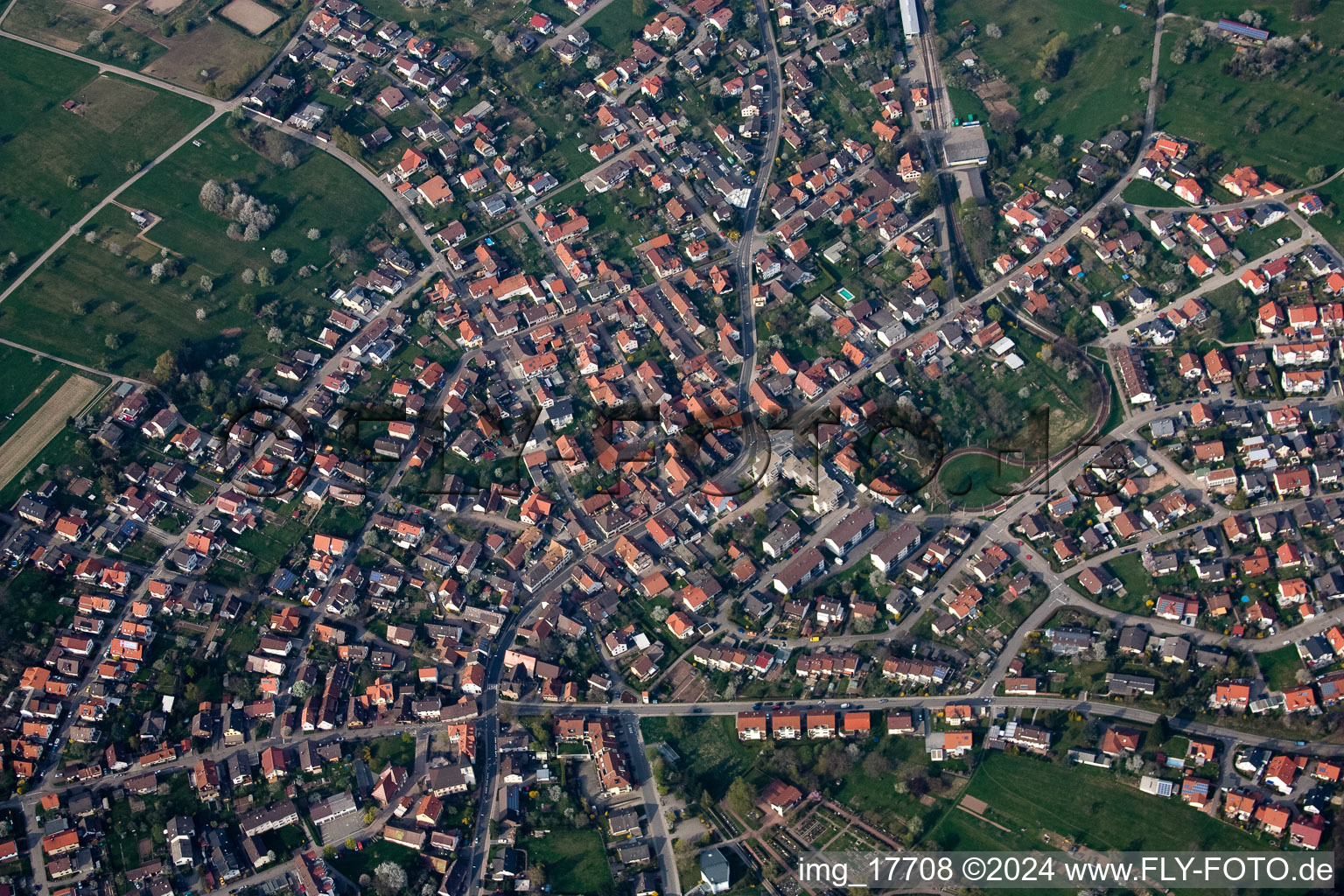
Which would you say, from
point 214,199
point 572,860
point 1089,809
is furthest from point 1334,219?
point 214,199

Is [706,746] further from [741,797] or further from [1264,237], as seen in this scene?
[1264,237]

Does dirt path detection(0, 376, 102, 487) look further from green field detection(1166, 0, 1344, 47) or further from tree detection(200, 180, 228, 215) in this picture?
green field detection(1166, 0, 1344, 47)

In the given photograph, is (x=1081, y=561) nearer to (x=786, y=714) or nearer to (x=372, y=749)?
(x=786, y=714)

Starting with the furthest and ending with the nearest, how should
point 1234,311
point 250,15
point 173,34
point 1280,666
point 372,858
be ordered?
point 250,15, point 173,34, point 1234,311, point 1280,666, point 372,858

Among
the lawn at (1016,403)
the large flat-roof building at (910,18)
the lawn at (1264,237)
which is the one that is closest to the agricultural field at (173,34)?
the large flat-roof building at (910,18)

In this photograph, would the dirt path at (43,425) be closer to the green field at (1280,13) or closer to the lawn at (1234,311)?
Answer: the lawn at (1234,311)

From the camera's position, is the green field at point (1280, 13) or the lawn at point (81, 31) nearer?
the green field at point (1280, 13)
